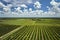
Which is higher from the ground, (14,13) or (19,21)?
(14,13)

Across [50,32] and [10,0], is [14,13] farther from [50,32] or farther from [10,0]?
[50,32]

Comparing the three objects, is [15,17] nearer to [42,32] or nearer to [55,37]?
[42,32]

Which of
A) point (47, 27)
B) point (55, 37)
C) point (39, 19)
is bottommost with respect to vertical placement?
point (55, 37)

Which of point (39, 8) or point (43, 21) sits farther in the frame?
point (43, 21)

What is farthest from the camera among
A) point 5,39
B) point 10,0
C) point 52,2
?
point 10,0

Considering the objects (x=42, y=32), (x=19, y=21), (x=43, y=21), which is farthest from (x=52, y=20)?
(x=19, y=21)

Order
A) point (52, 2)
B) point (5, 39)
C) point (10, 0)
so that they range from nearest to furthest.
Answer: point (5, 39)
point (52, 2)
point (10, 0)
